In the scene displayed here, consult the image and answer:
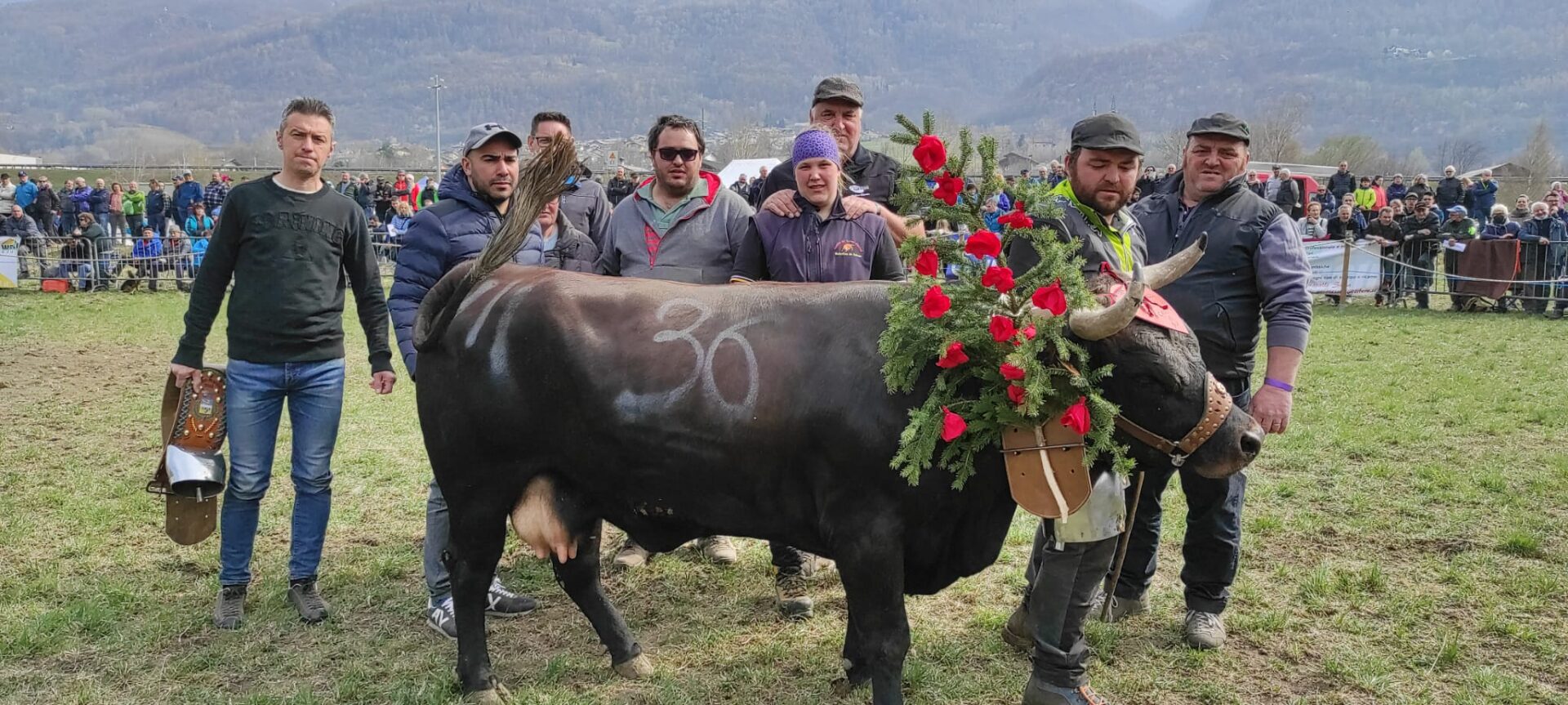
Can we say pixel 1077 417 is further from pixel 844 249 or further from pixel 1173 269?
pixel 844 249

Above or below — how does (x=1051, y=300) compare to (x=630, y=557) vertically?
above

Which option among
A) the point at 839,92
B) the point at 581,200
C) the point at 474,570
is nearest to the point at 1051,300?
the point at 474,570

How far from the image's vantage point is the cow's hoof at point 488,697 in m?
4.34

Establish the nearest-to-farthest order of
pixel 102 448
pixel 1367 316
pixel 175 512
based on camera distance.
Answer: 1. pixel 175 512
2. pixel 102 448
3. pixel 1367 316

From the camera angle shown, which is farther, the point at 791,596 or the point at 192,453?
the point at 791,596

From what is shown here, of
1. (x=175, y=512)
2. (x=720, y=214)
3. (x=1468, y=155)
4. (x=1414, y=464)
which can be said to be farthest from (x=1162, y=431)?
(x=1468, y=155)

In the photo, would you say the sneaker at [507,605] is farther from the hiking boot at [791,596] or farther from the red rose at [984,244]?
the red rose at [984,244]

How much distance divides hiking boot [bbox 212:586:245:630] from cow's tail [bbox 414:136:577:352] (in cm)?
179

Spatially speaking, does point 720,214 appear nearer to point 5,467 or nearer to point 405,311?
point 405,311

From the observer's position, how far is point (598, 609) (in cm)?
466

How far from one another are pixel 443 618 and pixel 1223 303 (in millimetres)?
3896

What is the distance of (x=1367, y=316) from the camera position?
51.8 feet

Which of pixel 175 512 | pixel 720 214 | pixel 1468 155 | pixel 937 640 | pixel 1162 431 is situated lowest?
pixel 937 640

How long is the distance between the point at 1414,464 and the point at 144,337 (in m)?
14.2
